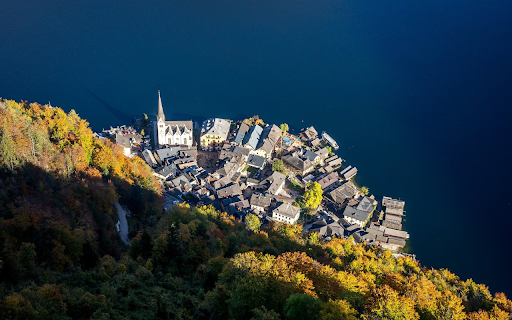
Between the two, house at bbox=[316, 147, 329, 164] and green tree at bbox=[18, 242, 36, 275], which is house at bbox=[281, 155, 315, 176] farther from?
green tree at bbox=[18, 242, 36, 275]

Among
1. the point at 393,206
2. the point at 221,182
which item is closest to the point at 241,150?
the point at 221,182

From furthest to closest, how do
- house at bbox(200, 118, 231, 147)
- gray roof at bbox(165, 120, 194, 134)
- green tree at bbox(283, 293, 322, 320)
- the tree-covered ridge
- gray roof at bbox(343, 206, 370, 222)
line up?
1. house at bbox(200, 118, 231, 147)
2. gray roof at bbox(165, 120, 194, 134)
3. gray roof at bbox(343, 206, 370, 222)
4. the tree-covered ridge
5. green tree at bbox(283, 293, 322, 320)

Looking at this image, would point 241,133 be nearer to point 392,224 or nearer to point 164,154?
point 164,154

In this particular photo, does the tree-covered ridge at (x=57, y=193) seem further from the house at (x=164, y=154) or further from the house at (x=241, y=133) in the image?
the house at (x=241, y=133)

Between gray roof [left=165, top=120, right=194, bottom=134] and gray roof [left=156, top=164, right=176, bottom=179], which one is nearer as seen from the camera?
gray roof [left=156, top=164, right=176, bottom=179]

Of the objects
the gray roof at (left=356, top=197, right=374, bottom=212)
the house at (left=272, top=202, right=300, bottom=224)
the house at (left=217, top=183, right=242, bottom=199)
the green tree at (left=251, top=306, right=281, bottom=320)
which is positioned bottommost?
the green tree at (left=251, top=306, right=281, bottom=320)

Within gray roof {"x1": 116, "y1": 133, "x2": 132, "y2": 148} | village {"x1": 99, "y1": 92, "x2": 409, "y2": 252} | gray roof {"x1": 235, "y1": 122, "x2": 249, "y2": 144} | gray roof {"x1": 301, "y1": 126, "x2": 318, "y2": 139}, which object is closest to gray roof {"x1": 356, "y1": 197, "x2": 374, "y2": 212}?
village {"x1": 99, "y1": 92, "x2": 409, "y2": 252}

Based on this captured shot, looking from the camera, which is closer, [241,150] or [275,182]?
[275,182]
